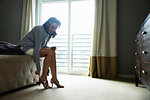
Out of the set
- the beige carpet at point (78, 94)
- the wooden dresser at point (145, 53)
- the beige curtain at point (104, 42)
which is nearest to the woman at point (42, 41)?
the beige carpet at point (78, 94)

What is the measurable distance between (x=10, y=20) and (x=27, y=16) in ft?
2.02

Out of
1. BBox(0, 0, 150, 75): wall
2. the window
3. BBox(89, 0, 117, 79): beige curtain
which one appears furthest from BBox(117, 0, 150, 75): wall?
the window

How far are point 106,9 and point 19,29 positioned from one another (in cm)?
221

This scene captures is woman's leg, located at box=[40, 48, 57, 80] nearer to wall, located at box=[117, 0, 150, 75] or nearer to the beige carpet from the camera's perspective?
the beige carpet

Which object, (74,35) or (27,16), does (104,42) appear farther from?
(27,16)

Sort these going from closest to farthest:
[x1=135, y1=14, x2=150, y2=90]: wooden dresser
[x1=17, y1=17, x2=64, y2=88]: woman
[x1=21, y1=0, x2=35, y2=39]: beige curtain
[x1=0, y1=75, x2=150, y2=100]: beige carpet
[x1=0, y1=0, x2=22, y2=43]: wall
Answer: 1. [x1=135, y1=14, x2=150, y2=90]: wooden dresser
2. [x1=0, y1=75, x2=150, y2=100]: beige carpet
3. [x1=17, y1=17, x2=64, y2=88]: woman
4. [x1=21, y1=0, x2=35, y2=39]: beige curtain
5. [x1=0, y1=0, x2=22, y2=43]: wall

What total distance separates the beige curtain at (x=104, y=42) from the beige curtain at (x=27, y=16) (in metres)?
1.56

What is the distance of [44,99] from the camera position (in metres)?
1.35

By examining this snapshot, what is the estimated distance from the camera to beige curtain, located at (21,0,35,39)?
354cm

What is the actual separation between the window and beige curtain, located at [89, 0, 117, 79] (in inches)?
12.1

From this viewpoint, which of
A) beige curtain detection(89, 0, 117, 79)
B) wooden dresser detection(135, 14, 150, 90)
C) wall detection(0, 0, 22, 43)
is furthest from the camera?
wall detection(0, 0, 22, 43)

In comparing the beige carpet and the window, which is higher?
the window

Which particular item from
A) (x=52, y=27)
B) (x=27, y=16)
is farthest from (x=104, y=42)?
(x=27, y=16)

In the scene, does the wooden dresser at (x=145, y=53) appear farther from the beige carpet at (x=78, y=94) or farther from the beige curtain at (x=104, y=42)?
the beige curtain at (x=104, y=42)
